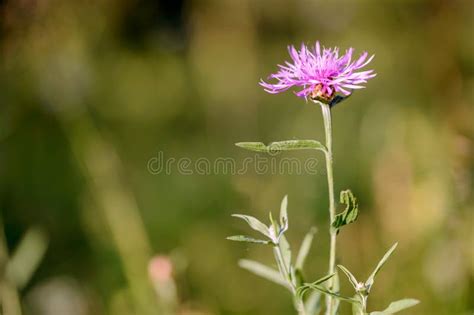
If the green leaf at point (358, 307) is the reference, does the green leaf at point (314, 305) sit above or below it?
below

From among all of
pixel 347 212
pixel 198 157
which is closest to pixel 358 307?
pixel 347 212

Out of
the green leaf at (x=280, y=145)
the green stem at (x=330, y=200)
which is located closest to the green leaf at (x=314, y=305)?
the green stem at (x=330, y=200)

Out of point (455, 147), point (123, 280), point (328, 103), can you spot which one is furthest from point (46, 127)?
point (328, 103)

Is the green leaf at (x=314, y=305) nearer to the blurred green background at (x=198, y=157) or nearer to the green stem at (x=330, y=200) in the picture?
the green stem at (x=330, y=200)

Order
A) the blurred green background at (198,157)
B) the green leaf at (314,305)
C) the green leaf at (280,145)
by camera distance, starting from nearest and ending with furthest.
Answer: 1. the green leaf at (280,145)
2. the green leaf at (314,305)
3. the blurred green background at (198,157)

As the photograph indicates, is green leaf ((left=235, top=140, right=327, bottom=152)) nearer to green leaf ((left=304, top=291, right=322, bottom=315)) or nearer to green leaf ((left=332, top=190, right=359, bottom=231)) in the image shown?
green leaf ((left=332, top=190, right=359, bottom=231))

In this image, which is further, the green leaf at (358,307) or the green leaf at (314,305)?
the green leaf at (314,305)
